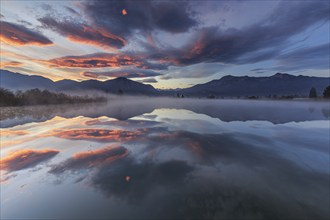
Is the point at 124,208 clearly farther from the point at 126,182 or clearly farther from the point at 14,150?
the point at 14,150

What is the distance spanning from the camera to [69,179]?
33.6ft

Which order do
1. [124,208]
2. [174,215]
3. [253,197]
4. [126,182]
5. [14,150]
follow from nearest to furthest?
[174,215]
[124,208]
[253,197]
[126,182]
[14,150]

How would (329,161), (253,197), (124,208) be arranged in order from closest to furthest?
(124,208) → (253,197) → (329,161)

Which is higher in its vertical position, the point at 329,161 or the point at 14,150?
the point at 14,150

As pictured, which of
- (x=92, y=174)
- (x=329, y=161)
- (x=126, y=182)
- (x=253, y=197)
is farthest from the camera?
(x=329, y=161)

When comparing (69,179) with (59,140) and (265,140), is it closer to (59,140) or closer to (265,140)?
(59,140)

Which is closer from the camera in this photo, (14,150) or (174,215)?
(174,215)

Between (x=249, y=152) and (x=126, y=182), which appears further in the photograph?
(x=249, y=152)

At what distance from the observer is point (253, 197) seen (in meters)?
8.43

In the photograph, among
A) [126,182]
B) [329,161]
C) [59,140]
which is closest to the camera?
[126,182]

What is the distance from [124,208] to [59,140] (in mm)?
14438

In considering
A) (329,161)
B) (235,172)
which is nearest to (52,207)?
(235,172)

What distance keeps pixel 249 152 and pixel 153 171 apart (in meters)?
8.85

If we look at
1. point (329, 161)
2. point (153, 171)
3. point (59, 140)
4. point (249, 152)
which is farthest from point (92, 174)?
point (329, 161)
